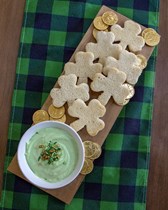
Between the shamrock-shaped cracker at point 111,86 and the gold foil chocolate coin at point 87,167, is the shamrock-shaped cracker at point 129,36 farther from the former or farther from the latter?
the gold foil chocolate coin at point 87,167

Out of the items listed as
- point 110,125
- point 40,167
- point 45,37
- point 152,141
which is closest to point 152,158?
point 152,141

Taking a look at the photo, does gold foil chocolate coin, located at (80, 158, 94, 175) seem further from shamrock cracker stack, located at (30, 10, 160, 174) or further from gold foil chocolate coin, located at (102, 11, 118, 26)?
gold foil chocolate coin, located at (102, 11, 118, 26)

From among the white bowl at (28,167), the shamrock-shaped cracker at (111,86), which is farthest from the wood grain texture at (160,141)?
the white bowl at (28,167)

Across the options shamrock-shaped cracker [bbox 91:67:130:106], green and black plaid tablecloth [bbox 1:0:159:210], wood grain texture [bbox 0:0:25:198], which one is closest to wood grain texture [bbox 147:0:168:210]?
green and black plaid tablecloth [bbox 1:0:159:210]

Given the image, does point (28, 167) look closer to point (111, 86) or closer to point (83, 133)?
point (83, 133)

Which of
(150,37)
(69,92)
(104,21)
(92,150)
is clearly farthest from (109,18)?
(92,150)

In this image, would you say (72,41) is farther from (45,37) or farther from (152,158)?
(152,158)

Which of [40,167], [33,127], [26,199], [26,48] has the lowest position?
[26,199]
